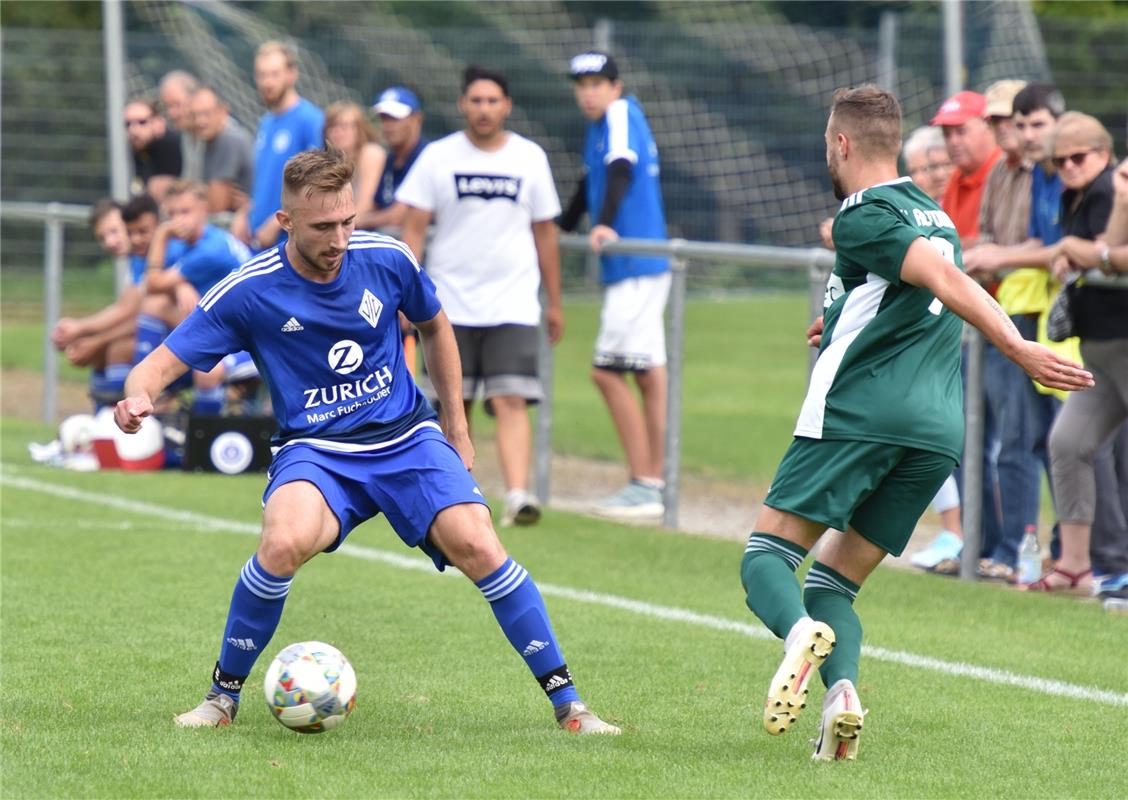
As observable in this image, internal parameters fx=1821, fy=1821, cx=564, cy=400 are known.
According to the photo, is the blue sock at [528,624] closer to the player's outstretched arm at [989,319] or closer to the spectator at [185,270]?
A: the player's outstretched arm at [989,319]

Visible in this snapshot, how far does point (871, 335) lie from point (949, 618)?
9.24 ft

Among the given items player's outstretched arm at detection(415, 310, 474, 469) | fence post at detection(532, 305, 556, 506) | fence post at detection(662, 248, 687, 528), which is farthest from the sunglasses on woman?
fence post at detection(532, 305, 556, 506)

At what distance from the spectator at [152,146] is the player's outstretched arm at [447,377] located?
8.14 metres

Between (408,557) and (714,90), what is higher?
(714,90)

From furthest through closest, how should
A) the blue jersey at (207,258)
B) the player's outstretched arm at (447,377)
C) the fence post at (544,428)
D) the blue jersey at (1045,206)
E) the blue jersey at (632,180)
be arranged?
the blue jersey at (207,258), the fence post at (544,428), the blue jersey at (632,180), the blue jersey at (1045,206), the player's outstretched arm at (447,377)

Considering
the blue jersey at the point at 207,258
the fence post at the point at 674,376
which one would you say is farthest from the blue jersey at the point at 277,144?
the fence post at the point at 674,376

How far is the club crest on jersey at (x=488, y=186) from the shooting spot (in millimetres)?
9719

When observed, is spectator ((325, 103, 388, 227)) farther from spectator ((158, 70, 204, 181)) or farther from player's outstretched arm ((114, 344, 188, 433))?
player's outstretched arm ((114, 344, 188, 433))

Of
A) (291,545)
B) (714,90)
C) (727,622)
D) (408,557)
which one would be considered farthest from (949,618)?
(714,90)

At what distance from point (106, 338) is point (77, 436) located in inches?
30.5

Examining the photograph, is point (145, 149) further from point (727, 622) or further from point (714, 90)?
point (714, 90)

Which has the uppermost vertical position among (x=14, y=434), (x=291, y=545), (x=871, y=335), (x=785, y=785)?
(x=871, y=335)

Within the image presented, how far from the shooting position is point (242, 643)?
17.7 ft

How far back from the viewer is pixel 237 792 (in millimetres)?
4637
